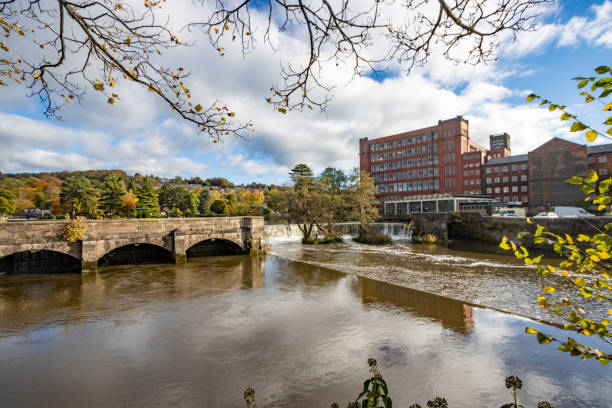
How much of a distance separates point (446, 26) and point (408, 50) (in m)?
0.49

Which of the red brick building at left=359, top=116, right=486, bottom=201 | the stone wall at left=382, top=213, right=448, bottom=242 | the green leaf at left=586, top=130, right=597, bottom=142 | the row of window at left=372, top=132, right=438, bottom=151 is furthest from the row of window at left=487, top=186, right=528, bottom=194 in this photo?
the green leaf at left=586, top=130, right=597, bottom=142

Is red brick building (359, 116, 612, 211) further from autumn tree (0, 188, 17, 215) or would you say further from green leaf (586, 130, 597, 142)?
autumn tree (0, 188, 17, 215)

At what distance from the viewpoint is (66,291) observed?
12234 millimetres

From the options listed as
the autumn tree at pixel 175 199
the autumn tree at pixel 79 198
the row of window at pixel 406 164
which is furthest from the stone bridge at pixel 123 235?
the row of window at pixel 406 164

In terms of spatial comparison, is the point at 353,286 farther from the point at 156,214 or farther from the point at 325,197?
the point at 156,214

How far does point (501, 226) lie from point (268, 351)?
27917 millimetres

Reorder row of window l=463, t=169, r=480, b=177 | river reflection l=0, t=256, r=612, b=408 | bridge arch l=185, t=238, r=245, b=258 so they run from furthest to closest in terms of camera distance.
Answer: row of window l=463, t=169, r=480, b=177, bridge arch l=185, t=238, r=245, b=258, river reflection l=0, t=256, r=612, b=408

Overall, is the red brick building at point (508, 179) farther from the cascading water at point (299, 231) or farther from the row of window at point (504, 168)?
the cascading water at point (299, 231)

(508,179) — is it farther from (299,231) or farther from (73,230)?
(73,230)

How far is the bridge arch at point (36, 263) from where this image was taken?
1666 centimetres

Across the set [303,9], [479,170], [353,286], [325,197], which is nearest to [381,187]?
[479,170]

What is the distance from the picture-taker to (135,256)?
20016 mm

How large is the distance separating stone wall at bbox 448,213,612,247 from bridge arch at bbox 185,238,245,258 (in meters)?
21.6

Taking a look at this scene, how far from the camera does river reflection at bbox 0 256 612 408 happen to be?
17.0 ft
